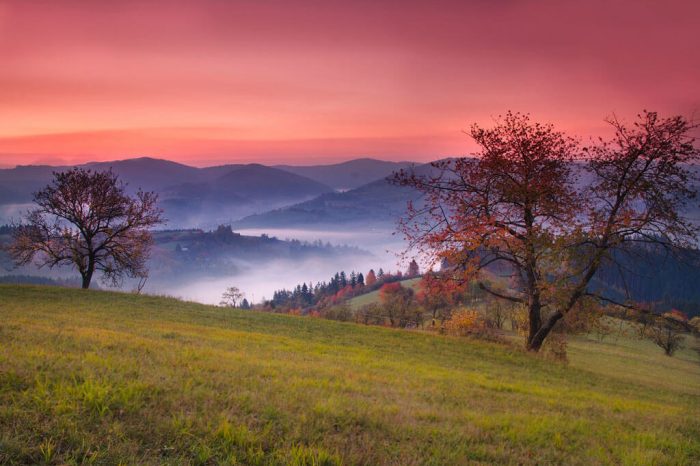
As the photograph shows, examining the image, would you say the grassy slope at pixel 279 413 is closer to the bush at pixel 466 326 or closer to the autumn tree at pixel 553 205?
the autumn tree at pixel 553 205

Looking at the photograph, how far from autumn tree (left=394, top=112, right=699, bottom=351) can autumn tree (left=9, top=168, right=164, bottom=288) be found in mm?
25018

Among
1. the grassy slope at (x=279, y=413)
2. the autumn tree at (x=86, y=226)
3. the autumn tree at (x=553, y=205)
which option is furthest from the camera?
the autumn tree at (x=86, y=226)

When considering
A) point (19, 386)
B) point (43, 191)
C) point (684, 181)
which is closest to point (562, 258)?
point (684, 181)

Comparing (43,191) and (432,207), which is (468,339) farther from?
(43,191)

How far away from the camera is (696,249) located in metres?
20.6

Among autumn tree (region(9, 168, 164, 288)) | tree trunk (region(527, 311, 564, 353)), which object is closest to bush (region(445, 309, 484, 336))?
tree trunk (region(527, 311, 564, 353))

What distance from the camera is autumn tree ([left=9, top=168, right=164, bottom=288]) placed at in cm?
3500

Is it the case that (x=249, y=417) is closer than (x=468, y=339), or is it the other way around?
(x=249, y=417)

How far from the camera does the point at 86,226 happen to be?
3603cm

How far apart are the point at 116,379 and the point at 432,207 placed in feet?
57.0

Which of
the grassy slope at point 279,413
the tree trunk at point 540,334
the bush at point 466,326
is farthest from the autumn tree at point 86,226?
the tree trunk at point 540,334

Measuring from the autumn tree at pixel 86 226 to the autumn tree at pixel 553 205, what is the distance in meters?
25.0

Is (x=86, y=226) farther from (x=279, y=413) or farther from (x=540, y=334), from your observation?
(x=279, y=413)

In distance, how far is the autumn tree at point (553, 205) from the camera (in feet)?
65.6
